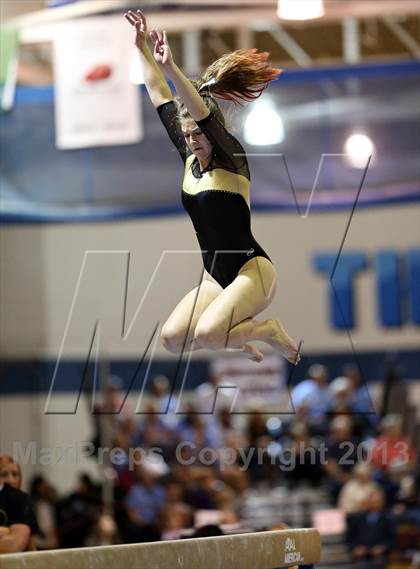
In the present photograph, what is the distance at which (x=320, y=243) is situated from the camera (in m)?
10.4

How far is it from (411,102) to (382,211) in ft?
2.96

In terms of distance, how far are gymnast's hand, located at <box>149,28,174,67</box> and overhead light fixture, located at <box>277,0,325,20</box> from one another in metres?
4.36

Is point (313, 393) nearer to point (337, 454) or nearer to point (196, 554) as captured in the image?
point (337, 454)

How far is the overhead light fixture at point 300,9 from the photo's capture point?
349 inches

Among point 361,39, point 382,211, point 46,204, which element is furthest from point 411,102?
point 361,39

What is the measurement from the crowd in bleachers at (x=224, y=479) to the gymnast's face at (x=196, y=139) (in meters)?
4.78

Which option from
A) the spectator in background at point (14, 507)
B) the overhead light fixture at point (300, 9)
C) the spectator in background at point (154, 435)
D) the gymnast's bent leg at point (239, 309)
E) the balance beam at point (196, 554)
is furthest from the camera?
the spectator in background at point (154, 435)

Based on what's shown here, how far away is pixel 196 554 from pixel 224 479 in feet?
22.6

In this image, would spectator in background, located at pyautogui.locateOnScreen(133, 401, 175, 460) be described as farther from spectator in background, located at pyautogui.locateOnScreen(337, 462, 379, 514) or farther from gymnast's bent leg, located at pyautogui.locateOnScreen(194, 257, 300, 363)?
gymnast's bent leg, located at pyautogui.locateOnScreen(194, 257, 300, 363)

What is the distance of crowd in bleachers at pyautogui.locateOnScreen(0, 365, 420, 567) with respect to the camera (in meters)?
9.73

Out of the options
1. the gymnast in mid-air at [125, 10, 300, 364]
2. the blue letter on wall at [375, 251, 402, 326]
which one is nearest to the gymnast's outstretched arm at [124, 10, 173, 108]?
the gymnast in mid-air at [125, 10, 300, 364]

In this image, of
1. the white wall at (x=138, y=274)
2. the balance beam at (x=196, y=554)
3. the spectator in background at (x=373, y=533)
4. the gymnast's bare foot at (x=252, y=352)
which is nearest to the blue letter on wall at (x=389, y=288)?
Result: the white wall at (x=138, y=274)

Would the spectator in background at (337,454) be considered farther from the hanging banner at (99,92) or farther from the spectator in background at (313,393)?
the hanging banner at (99,92)

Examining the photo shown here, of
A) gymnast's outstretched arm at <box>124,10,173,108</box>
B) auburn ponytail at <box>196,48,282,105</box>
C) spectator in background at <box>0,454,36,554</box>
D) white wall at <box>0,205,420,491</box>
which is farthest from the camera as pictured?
white wall at <box>0,205,420,491</box>
